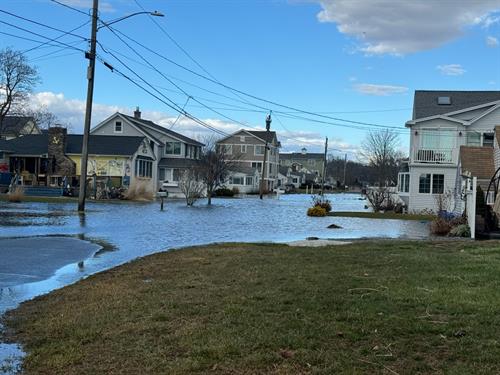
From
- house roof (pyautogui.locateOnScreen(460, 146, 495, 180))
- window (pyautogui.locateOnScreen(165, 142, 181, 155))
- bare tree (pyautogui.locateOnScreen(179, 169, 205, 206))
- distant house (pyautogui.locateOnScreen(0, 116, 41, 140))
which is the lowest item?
bare tree (pyautogui.locateOnScreen(179, 169, 205, 206))

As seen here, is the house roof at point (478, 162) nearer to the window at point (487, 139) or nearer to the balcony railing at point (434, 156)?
the balcony railing at point (434, 156)

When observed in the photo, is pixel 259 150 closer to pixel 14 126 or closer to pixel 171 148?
pixel 171 148

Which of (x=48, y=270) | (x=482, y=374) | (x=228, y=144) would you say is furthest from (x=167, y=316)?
(x=228, y=144)

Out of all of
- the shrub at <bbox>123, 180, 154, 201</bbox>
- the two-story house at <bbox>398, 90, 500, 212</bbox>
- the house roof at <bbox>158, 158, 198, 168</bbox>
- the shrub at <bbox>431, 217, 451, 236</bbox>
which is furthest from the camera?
the house roof at <bbox>158, 158, 198, 168</bbox>

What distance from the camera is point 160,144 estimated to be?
64.9 metres

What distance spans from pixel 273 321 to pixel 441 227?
16.4m

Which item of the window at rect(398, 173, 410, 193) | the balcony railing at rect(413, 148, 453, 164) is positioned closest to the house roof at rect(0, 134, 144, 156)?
the window at rect(398, 173, 410, 193)

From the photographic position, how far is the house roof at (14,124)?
8844cm

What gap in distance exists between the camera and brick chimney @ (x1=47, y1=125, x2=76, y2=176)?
168 ft

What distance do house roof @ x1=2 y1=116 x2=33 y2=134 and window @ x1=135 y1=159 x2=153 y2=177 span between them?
3853cm

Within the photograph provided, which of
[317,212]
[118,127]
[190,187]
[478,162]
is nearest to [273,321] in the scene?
[478,162]

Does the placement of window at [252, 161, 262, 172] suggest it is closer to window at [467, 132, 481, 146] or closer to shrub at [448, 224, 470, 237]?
window at [467, 132, 481, 146]

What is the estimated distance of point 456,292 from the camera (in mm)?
7867

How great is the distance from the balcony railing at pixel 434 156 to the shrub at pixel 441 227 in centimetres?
1847
